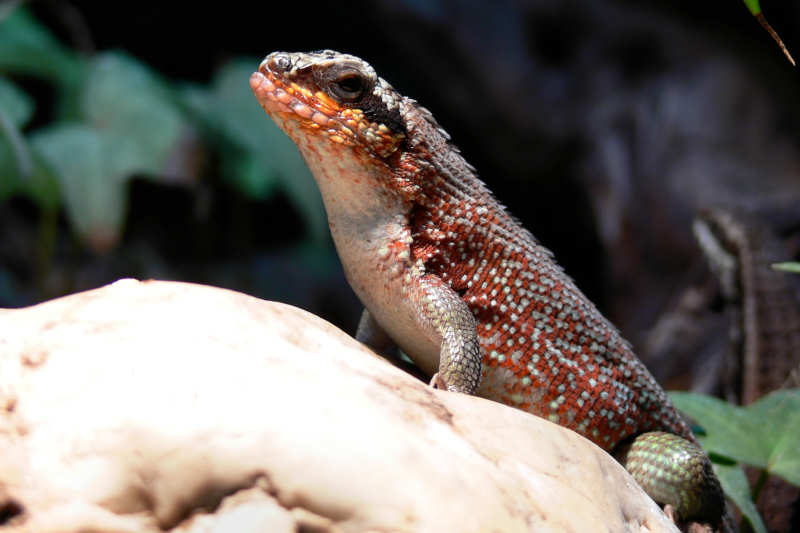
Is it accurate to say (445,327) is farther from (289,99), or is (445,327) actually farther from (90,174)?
(90,174)

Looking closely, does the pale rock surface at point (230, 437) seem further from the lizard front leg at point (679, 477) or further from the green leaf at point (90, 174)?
the green leaf at point (90, 174)

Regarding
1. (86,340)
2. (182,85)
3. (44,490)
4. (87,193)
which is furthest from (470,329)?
(182,85)

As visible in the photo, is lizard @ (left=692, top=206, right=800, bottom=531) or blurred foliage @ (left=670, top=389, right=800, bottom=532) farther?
lizard @ (left=692, top=206, right=800, bottom=531)

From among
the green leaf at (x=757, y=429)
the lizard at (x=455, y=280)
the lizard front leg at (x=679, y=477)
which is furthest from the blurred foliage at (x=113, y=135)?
the lizard front leg at (x=679, y=477)

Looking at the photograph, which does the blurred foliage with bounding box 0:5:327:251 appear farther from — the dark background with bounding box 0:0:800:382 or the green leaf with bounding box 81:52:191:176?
the dark background with bounding box 0:0:800:382

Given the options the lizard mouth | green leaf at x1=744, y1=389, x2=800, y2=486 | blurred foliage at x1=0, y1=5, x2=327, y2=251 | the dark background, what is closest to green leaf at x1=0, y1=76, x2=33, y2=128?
blurred foliage at x1=0, y1=5, x2=327, y2=251

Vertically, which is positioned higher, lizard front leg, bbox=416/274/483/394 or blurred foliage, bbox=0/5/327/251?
lizard front leg, bbox=416/274/483/394

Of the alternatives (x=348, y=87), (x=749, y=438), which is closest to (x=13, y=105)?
(x=348, y=87)
